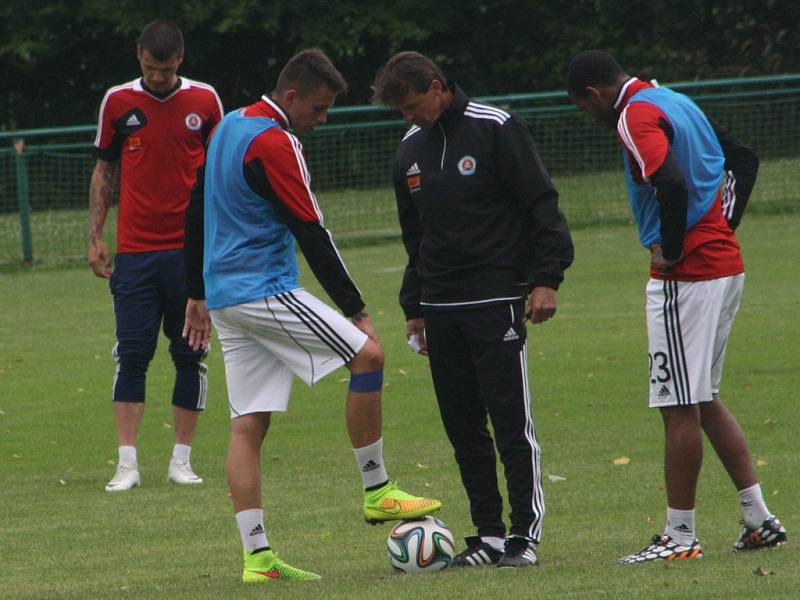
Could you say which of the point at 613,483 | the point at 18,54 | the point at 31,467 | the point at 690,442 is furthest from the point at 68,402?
the point at 18,54

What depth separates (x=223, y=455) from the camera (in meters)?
10.0

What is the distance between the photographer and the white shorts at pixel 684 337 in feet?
21.0

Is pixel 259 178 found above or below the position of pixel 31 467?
above

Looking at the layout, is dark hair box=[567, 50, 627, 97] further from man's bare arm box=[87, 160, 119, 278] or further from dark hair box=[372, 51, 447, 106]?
man's bare arm box=[87, 160, 119, 278]

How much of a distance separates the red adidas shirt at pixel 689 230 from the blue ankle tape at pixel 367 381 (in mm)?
1202

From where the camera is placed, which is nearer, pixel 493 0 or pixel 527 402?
pixel 527 402

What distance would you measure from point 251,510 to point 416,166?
1552 mm

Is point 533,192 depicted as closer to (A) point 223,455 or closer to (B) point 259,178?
(B) point 259,178

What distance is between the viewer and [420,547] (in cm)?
654

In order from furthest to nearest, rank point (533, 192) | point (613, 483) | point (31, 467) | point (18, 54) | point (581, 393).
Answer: point (18, 54) < point (581, 393) < point (31, 467) < point (613, 483) < point (533, 192)

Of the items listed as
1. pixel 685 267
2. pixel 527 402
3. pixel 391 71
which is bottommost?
pixel 527 402

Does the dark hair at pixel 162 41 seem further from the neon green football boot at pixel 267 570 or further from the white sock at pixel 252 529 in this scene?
the neon green football boot at pixel 267 570

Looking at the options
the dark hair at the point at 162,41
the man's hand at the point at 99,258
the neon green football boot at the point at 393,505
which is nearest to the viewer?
the neon green football boot at the point at 393,505

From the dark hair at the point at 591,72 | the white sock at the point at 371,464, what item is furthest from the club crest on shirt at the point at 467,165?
the white sock at the point at 371,464
